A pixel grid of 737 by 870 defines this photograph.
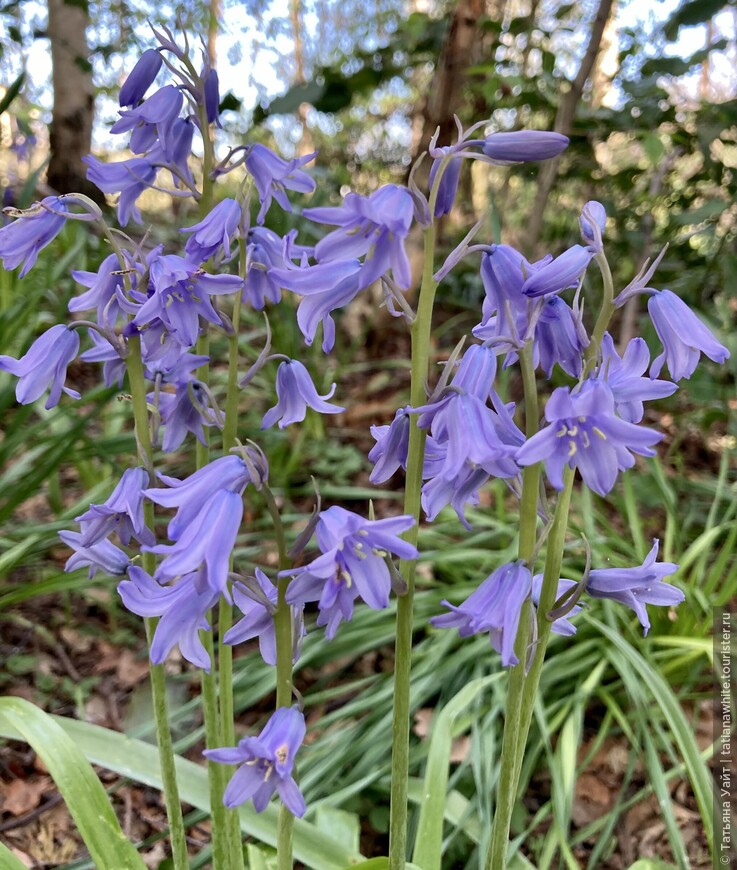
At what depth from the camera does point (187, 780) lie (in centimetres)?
165

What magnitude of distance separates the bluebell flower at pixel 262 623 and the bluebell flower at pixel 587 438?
0.43 meters

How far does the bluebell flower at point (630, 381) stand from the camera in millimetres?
940

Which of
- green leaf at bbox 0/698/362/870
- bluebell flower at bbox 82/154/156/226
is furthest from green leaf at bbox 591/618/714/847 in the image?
bluebell flower at bbox 82/154/156/226

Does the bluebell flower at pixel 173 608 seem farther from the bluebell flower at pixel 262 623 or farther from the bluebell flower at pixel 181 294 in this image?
the bluebell flower at pixel 181 294

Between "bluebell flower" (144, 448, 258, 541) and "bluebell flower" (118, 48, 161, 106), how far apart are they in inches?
31.3

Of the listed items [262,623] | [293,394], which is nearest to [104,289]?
[293,394]

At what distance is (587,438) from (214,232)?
67 cm

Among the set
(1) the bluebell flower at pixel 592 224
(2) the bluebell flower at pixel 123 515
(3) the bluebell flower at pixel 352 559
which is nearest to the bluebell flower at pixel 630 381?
(1) the bluebell flower at pixel 592 224

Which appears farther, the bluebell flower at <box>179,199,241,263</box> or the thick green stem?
the thick green stem

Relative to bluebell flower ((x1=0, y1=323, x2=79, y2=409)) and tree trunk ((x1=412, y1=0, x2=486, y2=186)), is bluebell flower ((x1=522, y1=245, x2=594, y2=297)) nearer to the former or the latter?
bluebell flower ((x1=0, y1=323, x2=79, y2=409))

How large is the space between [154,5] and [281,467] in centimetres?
377

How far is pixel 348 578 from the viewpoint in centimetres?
87

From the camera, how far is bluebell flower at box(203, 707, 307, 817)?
891mm

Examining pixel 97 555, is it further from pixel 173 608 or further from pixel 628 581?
pixel 628 581
